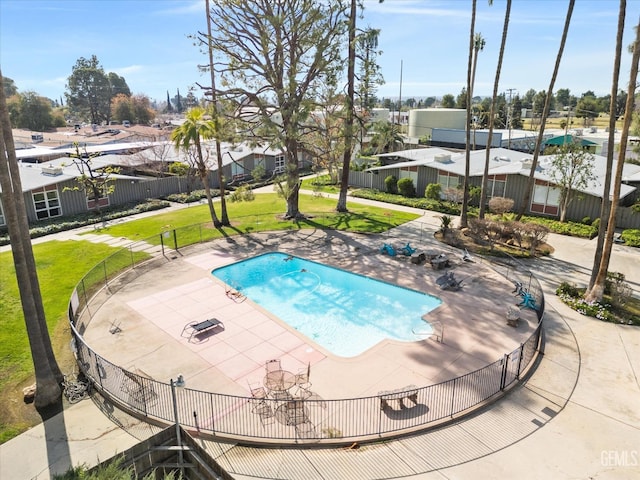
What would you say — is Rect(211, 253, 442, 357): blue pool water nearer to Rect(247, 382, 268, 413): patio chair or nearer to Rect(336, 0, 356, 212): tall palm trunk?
Rect(247, 382, 268, 413): patio chair

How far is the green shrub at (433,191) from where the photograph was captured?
115ft

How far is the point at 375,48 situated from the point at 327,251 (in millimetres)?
13726

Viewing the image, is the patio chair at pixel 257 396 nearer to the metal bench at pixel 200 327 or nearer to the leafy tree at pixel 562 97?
the metal bench at pixel 200 327

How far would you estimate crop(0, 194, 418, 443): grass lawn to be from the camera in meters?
13.1

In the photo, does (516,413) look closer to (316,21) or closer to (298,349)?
(298,349)

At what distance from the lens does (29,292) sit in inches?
470

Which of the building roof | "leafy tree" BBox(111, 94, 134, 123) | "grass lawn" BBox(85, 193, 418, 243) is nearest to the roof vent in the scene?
"grass lawn" BBox(85, 193, 418, 243)

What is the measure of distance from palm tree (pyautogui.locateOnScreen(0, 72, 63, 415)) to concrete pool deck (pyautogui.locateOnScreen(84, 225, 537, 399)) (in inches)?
83.5

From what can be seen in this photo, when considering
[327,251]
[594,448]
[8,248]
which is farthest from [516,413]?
[8,248]

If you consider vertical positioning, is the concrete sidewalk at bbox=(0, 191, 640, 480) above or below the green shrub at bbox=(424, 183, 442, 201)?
below

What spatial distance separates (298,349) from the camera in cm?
1484

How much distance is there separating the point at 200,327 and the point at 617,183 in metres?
17.3

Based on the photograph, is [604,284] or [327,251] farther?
[327,251]

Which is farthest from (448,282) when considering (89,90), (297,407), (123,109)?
(89,90)
